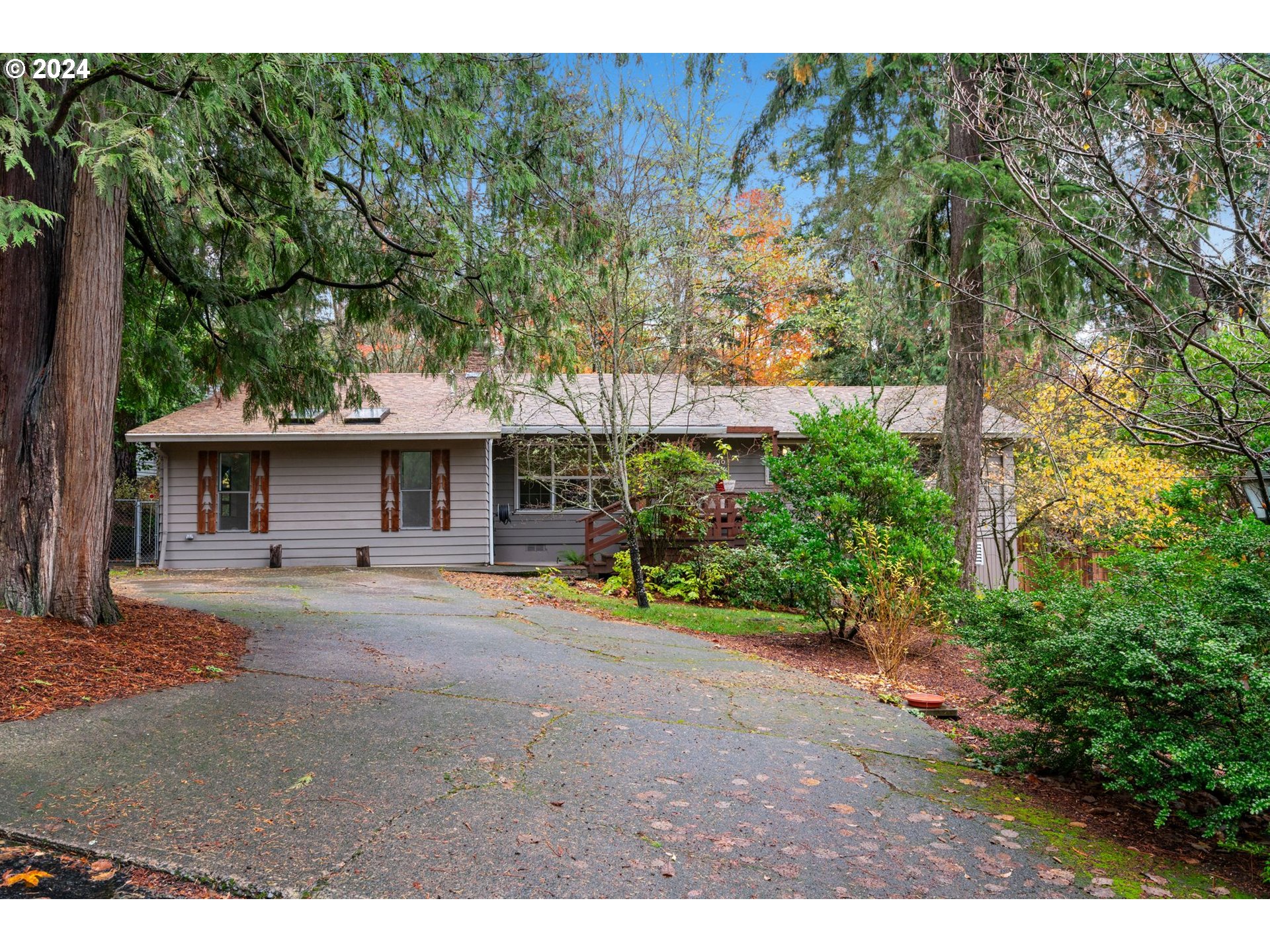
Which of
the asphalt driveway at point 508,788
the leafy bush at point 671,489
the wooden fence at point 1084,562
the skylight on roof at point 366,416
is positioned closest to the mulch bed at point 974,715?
the asphalt driveway at point 508,788

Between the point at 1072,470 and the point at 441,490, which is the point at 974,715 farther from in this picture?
the point at 441,490

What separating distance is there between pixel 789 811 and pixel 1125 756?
138 cm

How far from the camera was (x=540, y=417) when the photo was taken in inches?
582

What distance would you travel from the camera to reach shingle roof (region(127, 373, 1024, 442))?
13469mm

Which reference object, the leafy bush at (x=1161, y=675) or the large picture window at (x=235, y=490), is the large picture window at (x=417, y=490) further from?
the leafy bush at (x=1161, y=675)

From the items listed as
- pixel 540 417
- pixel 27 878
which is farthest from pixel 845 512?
pixel 540 417

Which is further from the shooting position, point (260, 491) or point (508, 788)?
point (260, 491)

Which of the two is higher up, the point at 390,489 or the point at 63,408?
the point at 63,408

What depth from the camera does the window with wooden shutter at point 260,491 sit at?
555 inches

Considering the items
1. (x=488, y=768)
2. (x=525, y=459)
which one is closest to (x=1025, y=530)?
(x=525, y=459)

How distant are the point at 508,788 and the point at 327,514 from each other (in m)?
11.9

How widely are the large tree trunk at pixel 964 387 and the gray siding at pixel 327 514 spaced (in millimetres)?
7889

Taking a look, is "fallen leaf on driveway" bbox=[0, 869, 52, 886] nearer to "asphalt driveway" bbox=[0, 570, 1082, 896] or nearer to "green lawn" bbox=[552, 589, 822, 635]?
"asphalt driveway" bbox=[0, 570, 1082, 896]

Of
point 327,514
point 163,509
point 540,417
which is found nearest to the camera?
point 163,509
